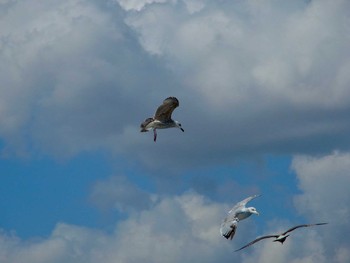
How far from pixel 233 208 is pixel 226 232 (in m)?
5.10

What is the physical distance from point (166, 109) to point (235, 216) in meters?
14.4

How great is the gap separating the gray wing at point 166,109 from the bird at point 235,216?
39.2 feet

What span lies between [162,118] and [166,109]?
163cm

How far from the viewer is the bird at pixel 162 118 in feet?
310

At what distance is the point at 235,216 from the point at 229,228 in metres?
2.45

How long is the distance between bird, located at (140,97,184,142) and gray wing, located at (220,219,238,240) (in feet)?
42.6

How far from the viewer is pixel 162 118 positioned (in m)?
96.5

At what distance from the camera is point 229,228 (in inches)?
3265

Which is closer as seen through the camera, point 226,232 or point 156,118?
point 226,232

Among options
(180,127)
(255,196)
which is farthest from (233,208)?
(180,127)

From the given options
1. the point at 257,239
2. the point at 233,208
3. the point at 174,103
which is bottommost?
the point at 257,239

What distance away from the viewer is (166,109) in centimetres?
9512

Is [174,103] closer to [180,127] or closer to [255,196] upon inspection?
[180,127]

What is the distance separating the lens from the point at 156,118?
96125mm
